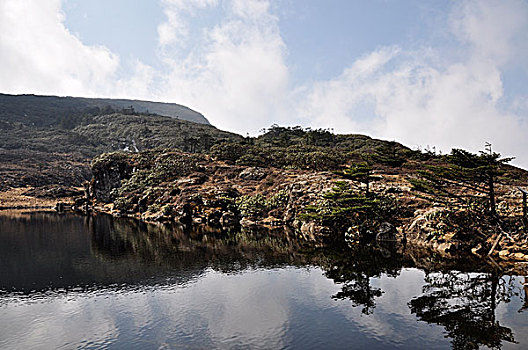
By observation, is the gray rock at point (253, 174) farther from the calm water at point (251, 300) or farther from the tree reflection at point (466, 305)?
the tree reflection at point (466, 305)

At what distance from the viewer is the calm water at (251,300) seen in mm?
19672

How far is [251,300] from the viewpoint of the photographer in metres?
26.0

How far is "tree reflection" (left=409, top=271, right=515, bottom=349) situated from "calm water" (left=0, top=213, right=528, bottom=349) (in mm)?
67

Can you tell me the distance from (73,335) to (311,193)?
148 ft

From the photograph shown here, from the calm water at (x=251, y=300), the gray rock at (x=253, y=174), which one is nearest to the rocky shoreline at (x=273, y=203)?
the gray rock at (x=253, y=174)

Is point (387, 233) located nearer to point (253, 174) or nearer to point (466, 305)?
point (466, 305)

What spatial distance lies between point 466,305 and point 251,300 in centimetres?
1452

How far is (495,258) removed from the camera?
3416 centimetres

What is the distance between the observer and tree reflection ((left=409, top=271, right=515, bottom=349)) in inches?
757

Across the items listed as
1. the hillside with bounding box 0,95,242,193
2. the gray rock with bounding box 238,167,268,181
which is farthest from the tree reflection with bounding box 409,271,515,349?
the hillside with bounding box 0,95,242,193

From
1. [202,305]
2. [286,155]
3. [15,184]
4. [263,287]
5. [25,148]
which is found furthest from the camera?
[25,148]

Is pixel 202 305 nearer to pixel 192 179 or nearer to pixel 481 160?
pixel 481 160

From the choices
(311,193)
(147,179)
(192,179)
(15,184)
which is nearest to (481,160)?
(311,193)

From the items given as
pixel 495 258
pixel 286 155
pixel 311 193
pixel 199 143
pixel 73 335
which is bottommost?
pixel 73 335
